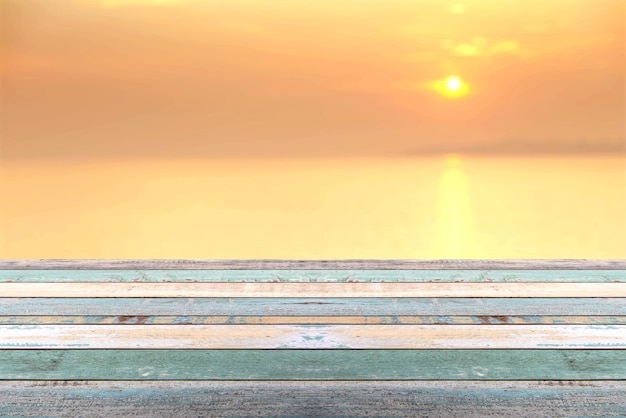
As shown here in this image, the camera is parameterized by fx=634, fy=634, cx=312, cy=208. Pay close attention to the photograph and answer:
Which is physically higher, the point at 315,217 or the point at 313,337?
the point at 315,217

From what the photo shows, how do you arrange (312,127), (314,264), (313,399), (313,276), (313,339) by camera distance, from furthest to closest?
1. (312,127)
2. (314,264)
3. (313,276)
4. (313,339)
5. (313,399)

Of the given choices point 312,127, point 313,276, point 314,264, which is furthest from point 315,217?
point 312,127

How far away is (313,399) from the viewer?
920mm

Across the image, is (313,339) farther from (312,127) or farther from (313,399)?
(312,127)

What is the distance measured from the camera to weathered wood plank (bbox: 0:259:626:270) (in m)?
1.70

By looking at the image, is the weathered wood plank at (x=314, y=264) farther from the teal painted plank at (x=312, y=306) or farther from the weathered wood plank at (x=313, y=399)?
the weathered wood plank at (x=313, y=399)

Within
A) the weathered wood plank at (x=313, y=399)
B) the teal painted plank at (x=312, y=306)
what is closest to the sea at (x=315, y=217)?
the teal painted plank at (x=312, y=306)

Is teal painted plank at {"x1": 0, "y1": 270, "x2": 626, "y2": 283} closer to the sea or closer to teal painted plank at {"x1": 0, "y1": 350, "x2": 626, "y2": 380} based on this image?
teal painted plank at {"x1": 0, "y1": 350, "x2": 626, "y2": 380}

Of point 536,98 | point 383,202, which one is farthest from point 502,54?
point 383,202

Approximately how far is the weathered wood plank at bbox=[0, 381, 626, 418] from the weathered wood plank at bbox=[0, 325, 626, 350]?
0.16 m

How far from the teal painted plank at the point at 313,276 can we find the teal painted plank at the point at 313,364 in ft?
1.61

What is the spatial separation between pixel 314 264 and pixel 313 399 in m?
0.83

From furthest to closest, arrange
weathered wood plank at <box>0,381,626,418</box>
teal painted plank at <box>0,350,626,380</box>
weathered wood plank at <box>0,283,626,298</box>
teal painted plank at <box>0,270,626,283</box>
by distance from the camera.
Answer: teal painted plank at <box>0,270,626,283</box>
weathered wood plank at <box>0,283,626,298</box>
teal painted plank at <box>0,350,626,380</box>
weathered wood plank at <box>0,381,626,418</box>

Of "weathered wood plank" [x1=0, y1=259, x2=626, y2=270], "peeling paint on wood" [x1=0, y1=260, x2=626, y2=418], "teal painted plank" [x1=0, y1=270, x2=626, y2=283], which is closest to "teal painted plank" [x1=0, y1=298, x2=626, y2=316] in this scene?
"peeling paint on wood" [x1=0, y1=260, x2=626, y2=418]
